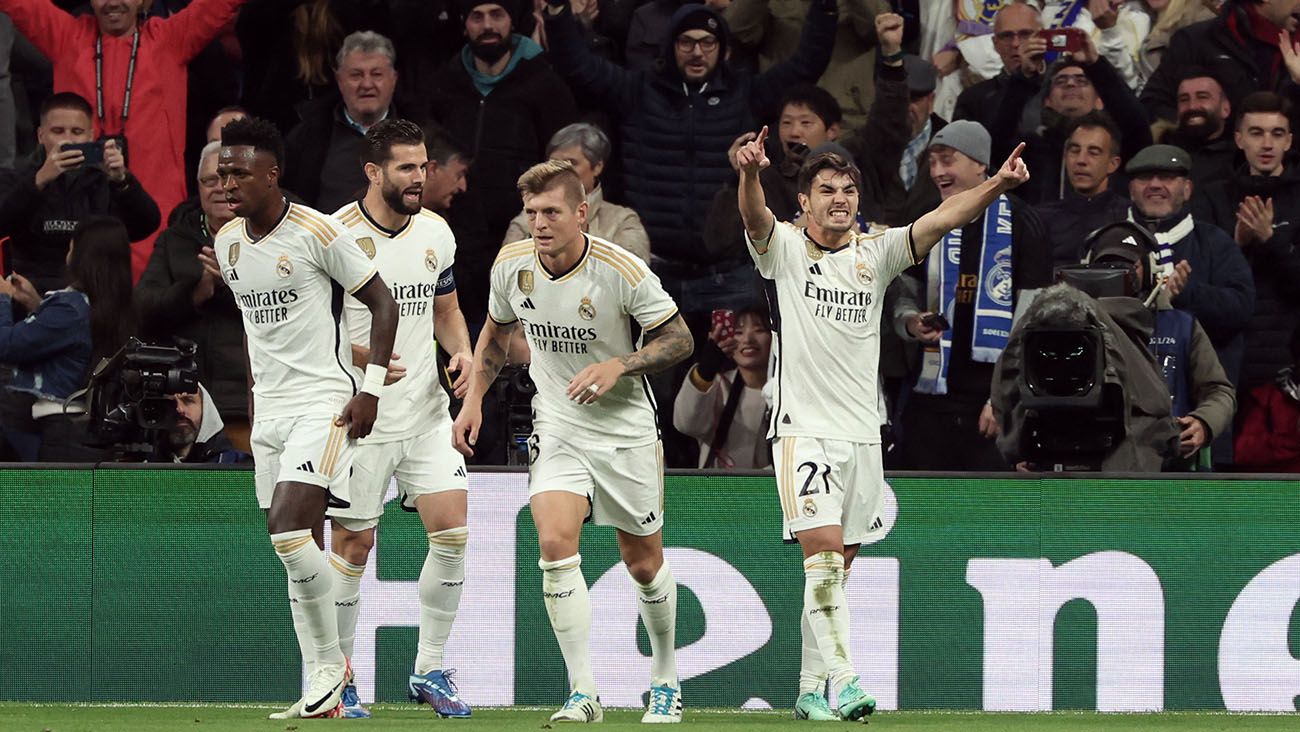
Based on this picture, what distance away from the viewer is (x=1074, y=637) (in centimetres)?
1039

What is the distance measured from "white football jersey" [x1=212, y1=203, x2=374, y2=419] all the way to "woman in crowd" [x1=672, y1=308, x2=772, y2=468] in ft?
9.52

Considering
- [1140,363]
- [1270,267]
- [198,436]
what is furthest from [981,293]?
[198,436]

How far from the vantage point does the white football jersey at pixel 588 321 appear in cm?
901

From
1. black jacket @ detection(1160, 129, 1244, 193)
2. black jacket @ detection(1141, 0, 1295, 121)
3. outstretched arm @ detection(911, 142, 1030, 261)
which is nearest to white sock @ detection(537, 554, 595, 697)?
outstretched arm @ detection(911, 142, 1030, 261)

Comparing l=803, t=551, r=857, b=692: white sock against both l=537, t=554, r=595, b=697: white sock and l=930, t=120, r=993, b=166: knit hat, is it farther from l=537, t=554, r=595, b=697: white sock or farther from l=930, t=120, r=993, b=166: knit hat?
l=930, t=120, r=993, b=166: knit hat

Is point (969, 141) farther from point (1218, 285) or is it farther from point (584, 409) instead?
point (584, 409)

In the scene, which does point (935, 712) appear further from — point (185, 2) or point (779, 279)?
point (185, 2)

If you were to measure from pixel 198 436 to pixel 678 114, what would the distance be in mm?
3497

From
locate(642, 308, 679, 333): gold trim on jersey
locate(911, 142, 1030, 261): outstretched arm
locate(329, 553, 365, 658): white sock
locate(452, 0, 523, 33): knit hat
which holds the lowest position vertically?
locate(329, 553, 365, 658): white sock

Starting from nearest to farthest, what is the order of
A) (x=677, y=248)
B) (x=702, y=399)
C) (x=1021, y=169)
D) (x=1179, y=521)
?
(x=1021, y=169) → (x=1179, y=521) → (x=702, y=399) → (x=677, y=248)

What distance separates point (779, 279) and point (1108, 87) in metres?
4.05

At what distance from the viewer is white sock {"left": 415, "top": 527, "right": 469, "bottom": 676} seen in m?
9.55

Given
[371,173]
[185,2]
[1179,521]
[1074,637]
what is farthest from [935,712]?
[185,2]

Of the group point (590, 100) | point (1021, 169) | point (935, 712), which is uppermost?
point (590, 100)
